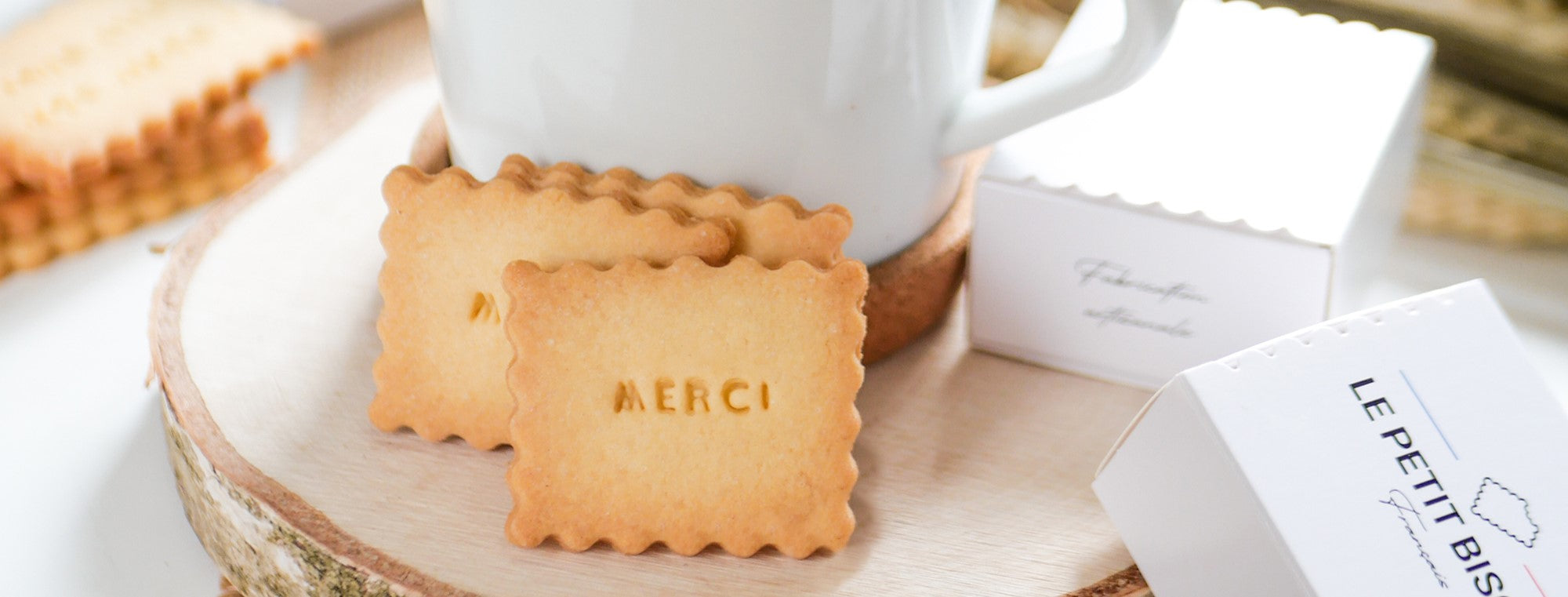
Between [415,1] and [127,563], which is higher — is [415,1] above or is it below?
above

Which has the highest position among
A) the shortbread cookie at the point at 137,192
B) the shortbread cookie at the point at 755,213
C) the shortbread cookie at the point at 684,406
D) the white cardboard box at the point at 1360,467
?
the shortbread cookie at the point at 137,192

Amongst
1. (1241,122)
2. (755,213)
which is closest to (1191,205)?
(1241,122)

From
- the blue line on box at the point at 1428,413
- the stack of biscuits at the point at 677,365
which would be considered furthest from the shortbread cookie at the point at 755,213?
the blue line on box at the point at 1428,413

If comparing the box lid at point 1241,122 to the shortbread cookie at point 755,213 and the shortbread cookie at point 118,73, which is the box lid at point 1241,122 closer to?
the shortbread cookie at point 755,213

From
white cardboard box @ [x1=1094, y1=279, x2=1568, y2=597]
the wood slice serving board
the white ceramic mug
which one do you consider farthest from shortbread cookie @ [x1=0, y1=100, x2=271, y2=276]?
white cardboard box @ [x1=1094, y1=279, x2=1568, y2=597]

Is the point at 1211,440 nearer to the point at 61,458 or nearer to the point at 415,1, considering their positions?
the point at 61,458

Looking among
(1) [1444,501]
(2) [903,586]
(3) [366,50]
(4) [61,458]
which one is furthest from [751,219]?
(3) [366,50]
